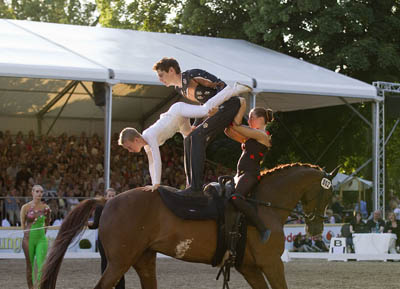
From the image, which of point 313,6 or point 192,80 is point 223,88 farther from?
point 313,6

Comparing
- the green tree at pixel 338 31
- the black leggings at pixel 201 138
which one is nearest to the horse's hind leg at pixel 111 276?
the black leggings at pixel 201 138

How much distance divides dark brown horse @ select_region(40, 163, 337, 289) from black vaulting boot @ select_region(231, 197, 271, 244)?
0.22ft

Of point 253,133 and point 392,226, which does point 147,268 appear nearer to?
point 253,133

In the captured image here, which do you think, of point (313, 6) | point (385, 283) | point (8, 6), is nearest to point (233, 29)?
point (313, 6)

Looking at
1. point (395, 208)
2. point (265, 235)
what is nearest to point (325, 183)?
point (265, 235)

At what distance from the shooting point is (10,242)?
56.4ft

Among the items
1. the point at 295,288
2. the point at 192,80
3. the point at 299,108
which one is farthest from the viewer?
the point at 299,108

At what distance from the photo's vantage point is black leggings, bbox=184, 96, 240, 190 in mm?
7371

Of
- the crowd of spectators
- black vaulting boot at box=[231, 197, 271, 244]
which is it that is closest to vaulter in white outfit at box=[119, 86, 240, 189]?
black vaulting boot at box=[231, 197, 271, 244]

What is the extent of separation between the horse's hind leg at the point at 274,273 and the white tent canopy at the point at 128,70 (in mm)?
10201

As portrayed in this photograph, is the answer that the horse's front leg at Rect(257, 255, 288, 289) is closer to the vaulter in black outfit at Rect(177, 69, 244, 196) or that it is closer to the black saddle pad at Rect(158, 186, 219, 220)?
the black saddle pad at Rect(158, 186, 219, 220)

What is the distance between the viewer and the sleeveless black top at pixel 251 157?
776 centimetres

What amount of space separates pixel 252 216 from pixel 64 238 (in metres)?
1.83

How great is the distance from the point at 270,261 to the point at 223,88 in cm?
173
